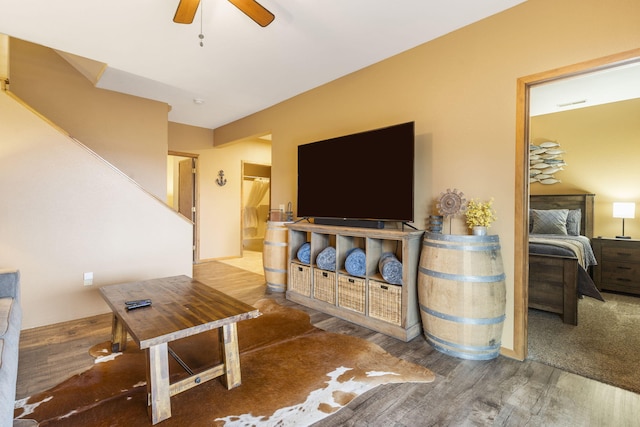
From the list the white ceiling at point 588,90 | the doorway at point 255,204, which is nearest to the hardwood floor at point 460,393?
the white ceiling at point 588,90

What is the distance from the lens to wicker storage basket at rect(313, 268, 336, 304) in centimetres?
306

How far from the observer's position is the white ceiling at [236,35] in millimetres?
2271

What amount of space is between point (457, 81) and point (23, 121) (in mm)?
3869

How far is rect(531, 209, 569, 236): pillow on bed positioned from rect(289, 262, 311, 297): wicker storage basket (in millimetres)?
3445

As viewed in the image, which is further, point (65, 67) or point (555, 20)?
point (65, 67)

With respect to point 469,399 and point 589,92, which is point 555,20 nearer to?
point 589,92

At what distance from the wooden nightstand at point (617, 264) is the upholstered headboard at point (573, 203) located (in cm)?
31

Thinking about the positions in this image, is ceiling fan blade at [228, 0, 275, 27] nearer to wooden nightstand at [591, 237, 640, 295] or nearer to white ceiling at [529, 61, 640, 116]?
white ceiling at [529, 61, 640, 116]

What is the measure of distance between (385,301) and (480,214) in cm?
105

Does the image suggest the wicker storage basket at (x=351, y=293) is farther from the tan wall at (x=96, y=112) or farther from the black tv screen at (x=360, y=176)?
the tan wall at (x=96, y=112)

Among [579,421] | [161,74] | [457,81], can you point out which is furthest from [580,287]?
[161,74]

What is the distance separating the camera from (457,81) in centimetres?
253

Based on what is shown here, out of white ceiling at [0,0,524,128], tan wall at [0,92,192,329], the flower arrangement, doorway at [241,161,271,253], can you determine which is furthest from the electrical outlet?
doorway at [241,161,271,253]

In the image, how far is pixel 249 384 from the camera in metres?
1.82
